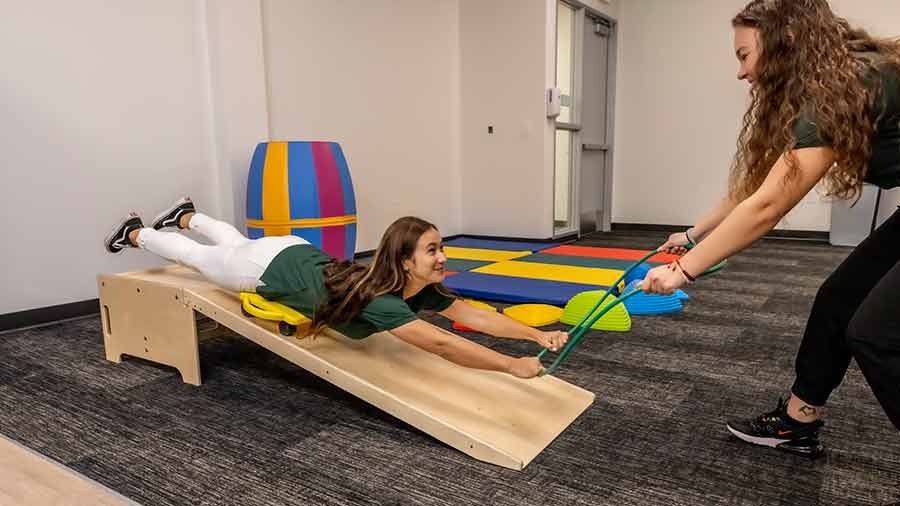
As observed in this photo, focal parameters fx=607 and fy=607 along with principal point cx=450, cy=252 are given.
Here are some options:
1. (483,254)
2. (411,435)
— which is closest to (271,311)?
(411,435)

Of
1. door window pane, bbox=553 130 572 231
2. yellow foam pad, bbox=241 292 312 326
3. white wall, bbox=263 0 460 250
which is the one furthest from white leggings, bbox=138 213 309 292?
door window pane, bbox=553 130 572 231

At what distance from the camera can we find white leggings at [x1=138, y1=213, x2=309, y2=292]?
2.15m

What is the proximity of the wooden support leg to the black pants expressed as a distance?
6.24 feet

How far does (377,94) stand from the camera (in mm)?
4820

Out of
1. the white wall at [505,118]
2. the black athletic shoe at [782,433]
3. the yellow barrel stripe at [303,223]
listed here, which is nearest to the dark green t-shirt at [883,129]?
the black athletic shoe at [782,433]

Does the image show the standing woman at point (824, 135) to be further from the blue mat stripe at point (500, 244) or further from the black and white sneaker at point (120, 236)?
the blue mat stripe at point (500, 244)

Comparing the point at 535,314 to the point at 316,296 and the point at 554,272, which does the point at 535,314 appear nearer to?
the point at 554,272

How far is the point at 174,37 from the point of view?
3.49 meters

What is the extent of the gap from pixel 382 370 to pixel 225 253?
785 mm

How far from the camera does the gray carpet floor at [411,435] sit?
1.47m

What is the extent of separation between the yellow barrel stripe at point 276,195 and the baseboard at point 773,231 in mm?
4330

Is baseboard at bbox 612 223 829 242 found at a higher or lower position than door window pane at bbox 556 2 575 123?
lower

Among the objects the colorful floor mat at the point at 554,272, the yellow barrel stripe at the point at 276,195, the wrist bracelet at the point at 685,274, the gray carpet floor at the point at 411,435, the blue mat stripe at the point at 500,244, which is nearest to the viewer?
the wrist bracelet at the point at 685,274

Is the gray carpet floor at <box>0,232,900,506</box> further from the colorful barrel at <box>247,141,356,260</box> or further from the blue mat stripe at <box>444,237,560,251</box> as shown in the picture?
the blue mat stripe at <box>444,237,560,251</box>
